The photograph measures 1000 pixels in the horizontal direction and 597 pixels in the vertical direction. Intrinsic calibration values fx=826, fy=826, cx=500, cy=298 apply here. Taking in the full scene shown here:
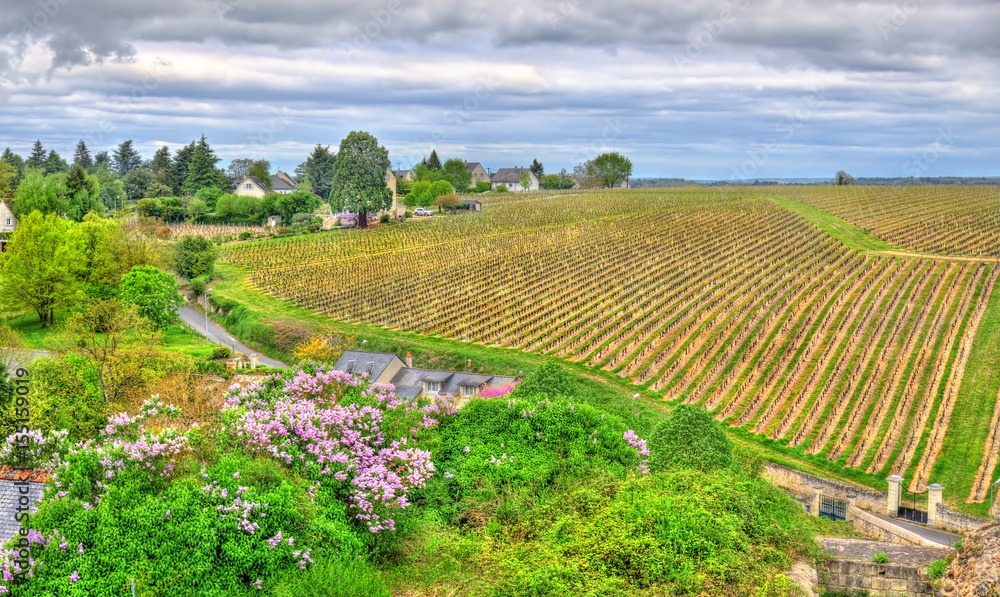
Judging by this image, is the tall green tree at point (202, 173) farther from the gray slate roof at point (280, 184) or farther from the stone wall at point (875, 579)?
the stone wall at point (875, 579)

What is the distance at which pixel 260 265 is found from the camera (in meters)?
69.4

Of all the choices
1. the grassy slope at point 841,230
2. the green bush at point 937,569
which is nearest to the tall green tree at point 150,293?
the green bush at point 937,569

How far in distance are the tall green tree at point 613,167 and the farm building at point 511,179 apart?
13393 millimetres

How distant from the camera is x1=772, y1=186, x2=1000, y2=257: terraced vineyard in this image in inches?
2506

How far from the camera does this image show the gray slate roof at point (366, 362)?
122ft

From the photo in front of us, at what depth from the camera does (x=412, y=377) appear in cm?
3719

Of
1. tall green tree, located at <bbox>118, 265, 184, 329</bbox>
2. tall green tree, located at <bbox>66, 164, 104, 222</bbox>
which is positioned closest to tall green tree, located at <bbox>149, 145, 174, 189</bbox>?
tall green tree, located at <bbox>66, 164, 104, 222</bbox>

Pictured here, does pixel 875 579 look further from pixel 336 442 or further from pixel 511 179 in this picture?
pixel 511 179

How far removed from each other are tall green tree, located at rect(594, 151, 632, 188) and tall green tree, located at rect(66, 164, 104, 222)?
8650cm

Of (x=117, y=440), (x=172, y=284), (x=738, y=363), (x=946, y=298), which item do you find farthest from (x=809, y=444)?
(x=172, y=284)

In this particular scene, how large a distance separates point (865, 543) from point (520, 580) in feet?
30.3

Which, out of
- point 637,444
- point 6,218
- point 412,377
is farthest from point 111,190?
point 637,444

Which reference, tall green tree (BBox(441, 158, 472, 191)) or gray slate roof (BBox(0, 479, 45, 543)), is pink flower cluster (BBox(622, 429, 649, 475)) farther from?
tall green tree (BBox(441, 158, 472, 191))

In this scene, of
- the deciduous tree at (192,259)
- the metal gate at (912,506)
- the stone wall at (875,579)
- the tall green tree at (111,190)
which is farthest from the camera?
the tall green tree at (111,190)
